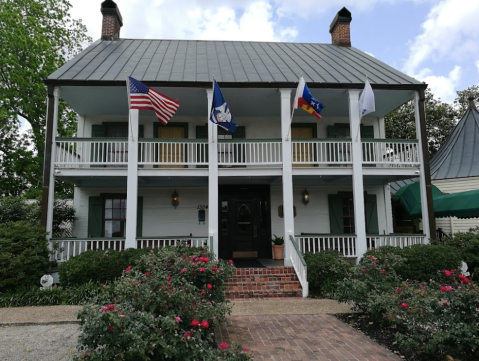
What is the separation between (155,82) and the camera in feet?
32.9

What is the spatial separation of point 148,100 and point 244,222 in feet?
19.0

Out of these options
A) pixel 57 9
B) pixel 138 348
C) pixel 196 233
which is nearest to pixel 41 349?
pixel 138 348

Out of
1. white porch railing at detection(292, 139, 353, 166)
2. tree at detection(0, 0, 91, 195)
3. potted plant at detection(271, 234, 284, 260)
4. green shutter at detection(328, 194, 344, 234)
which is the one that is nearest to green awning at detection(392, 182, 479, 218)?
green shutter at detection(328, 194, 344, 234)

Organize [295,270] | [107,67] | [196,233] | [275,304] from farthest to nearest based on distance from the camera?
[196,233] → [107,67] → [295,270] → [275,304]

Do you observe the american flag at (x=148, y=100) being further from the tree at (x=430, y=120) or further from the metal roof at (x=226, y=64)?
the tree at (x=430, y=120)

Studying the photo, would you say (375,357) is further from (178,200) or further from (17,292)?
(178,200)

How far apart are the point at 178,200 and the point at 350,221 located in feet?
21.9

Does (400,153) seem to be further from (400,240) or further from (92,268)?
(92,268)

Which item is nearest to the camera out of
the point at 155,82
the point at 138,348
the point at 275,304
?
the point at 138,348

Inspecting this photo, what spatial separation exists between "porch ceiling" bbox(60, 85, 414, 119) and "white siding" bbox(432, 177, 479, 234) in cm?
505

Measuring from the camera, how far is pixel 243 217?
494 inches

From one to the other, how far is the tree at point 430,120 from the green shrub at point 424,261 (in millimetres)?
16699

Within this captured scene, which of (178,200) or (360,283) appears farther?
(178,200)

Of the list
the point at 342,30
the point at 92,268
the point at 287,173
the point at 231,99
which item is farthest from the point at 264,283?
the point at 342,30
